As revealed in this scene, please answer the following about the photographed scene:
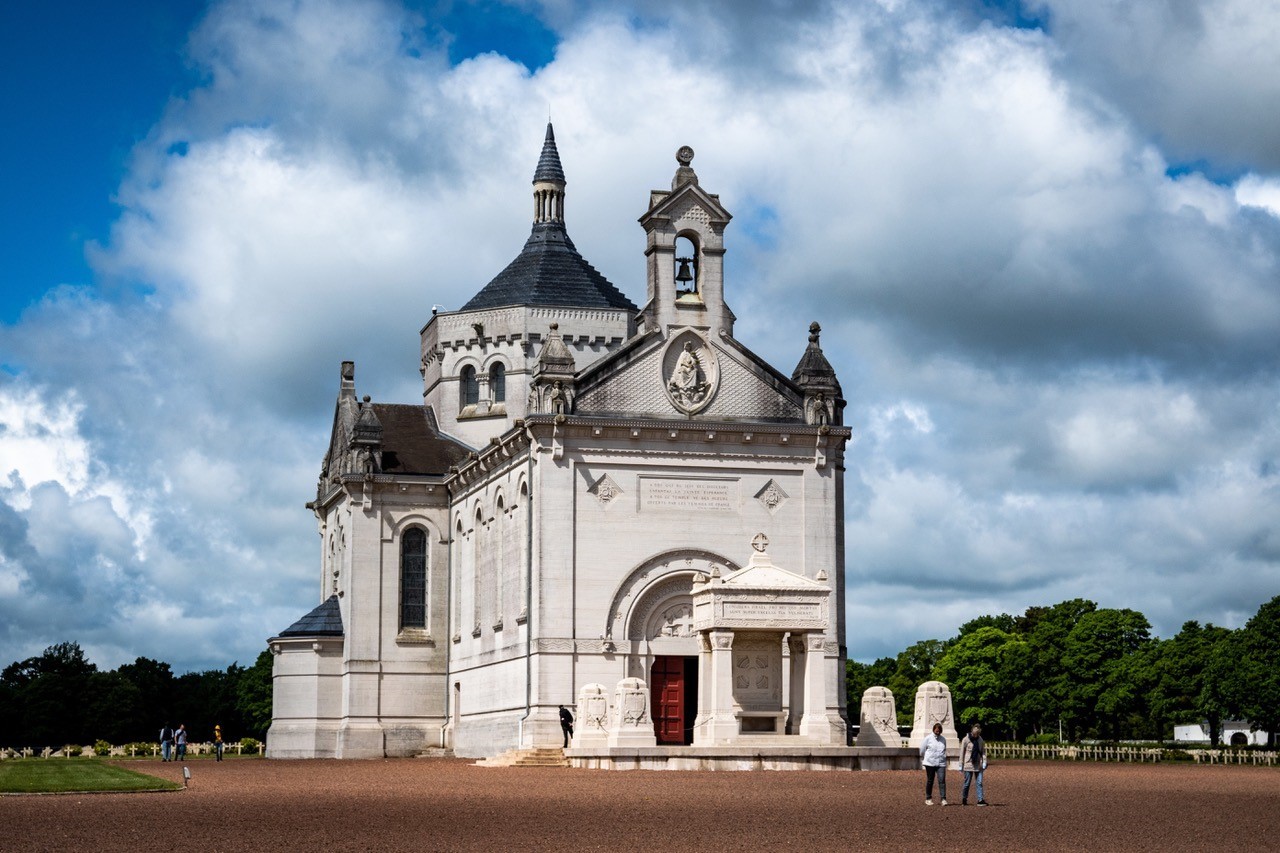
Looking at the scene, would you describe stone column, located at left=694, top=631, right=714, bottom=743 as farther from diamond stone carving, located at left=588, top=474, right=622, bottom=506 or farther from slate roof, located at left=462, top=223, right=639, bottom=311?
slate roof, located at left=462, top=223, right=639, bottom=311

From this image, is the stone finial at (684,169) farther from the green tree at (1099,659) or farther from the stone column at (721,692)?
the green tree at (1099,659)

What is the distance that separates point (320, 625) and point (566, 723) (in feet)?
66.4

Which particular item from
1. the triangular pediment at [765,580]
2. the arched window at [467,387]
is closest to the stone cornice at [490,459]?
the arched window at [467,387]

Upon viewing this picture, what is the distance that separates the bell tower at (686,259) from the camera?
6378 centimetres

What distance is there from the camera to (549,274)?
79.9 metres

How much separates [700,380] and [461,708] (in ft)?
58.5

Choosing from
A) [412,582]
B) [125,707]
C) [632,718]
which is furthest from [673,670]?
[125,707]

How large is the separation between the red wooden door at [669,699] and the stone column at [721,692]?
712 cm

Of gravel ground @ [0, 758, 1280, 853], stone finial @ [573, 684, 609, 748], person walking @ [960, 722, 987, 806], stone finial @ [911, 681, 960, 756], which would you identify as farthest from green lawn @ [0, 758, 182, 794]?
stone finial @ [911, 681, 960, 756]

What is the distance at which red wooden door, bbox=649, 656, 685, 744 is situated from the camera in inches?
2434

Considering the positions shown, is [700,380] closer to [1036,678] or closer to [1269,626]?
[1269,626]

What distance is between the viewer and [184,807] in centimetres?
3528

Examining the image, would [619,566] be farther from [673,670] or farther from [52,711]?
[52,711]

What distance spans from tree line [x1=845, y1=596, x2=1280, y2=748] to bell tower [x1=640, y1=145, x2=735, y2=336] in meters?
37.3
